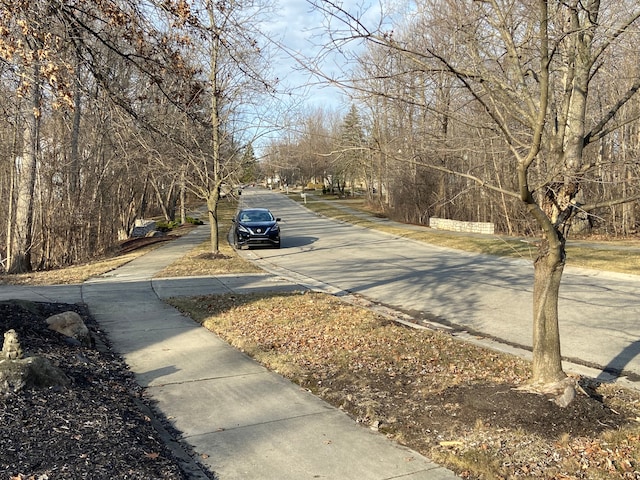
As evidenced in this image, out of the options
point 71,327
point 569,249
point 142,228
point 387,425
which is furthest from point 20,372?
point 142,228

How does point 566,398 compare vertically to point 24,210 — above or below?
below

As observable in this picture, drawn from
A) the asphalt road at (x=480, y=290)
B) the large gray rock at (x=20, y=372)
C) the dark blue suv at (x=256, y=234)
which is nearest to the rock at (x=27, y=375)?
the large gray rock at (x=20, y=372)

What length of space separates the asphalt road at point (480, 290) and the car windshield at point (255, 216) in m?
1.70

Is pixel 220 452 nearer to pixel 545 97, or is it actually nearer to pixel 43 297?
pixel 545 97

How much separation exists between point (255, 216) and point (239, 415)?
Answer: 1888 cm

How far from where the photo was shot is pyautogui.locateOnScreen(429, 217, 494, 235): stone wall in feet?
87.0

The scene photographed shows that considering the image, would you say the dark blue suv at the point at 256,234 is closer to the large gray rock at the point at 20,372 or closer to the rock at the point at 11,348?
the large gray rock at the point at 20,372

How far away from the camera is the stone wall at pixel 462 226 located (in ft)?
87.0

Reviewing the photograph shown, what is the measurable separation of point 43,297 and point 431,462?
9.39 m

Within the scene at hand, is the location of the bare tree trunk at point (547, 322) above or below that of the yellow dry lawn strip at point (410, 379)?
above

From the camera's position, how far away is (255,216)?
23.4 metres

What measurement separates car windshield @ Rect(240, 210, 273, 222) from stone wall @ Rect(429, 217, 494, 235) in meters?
10.3

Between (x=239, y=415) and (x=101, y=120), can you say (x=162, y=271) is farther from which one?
(x=239, y=415)

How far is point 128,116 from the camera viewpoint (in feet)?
21.8
